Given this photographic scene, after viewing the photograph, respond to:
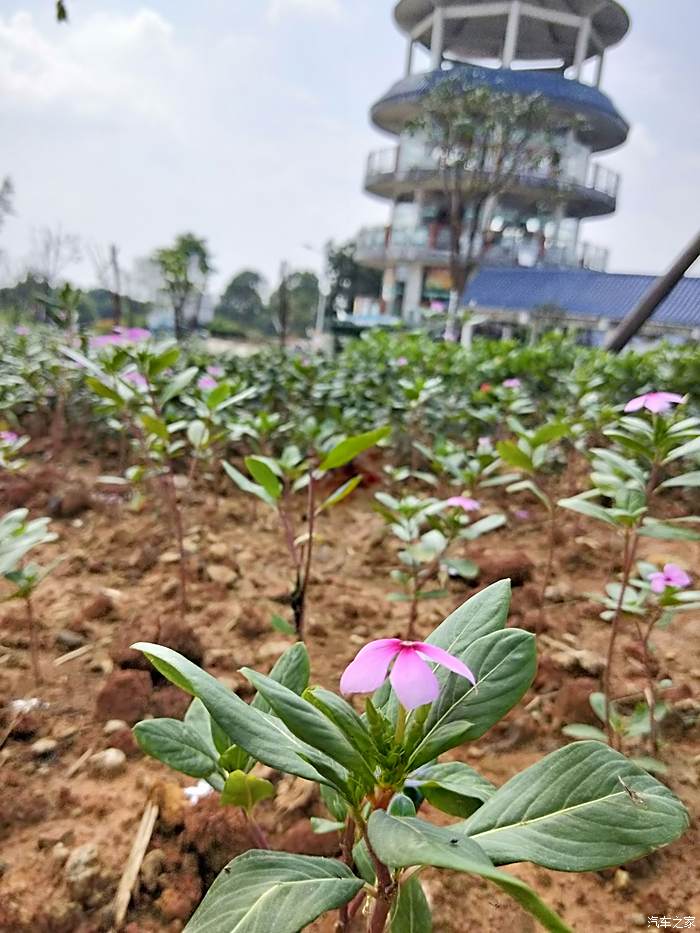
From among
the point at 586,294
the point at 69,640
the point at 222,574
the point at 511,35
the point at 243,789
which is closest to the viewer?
the point at 243,789

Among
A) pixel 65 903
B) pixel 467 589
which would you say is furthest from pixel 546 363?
pixel 65 903

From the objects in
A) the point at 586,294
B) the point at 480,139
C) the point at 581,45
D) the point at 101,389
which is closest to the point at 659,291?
the point at 101,389

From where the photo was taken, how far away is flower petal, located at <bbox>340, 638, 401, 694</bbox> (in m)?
0.42

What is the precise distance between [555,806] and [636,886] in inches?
18.6

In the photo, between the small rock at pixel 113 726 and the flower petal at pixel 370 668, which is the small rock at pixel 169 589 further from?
the flower petal at pixel 370 668

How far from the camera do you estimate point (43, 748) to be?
1.01 m

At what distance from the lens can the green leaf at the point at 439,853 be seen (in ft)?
1.11

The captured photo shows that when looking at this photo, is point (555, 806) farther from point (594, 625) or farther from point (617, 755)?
point (594, 625)

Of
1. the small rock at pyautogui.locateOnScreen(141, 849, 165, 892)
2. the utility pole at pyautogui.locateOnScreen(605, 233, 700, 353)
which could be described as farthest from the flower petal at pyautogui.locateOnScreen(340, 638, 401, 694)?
the utility pole at pyautogui.locateOnScreen(605, 233, 700, 353)

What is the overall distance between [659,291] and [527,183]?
54.5 feet

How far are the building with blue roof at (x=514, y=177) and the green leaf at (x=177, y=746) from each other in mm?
15267

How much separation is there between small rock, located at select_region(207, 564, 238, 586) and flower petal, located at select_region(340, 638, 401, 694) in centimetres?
124

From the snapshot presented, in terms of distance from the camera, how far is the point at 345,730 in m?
0.47

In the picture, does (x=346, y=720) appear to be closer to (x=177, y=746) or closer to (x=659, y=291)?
(x=177, y=746)
